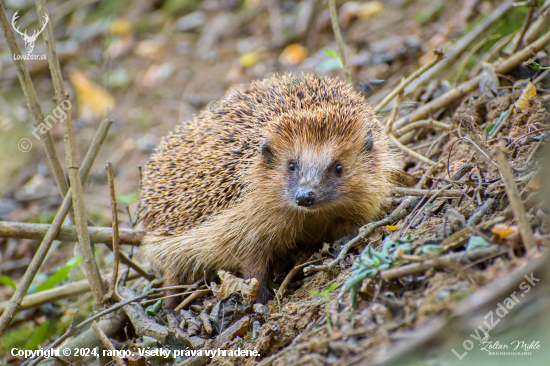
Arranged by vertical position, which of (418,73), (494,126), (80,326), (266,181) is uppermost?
(418,73)

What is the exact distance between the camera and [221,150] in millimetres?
5148

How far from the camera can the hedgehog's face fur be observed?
4.62m

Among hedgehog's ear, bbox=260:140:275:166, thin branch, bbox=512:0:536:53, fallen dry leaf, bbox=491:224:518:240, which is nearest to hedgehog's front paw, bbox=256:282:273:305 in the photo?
hedgehog's ear, bbox=260:140:275:166

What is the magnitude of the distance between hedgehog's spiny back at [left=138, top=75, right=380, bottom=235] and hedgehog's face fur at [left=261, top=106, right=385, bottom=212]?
136mm

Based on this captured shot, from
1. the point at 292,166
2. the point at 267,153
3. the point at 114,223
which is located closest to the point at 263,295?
the point at 292,166

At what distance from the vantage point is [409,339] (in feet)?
8.37

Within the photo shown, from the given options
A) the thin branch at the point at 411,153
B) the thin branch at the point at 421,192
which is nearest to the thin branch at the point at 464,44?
the thin branch at the point at 411,153

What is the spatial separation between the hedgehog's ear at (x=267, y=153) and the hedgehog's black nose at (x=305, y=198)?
2.16 ft

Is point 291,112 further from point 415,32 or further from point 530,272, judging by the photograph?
point 415,32

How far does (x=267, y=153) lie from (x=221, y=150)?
57 centimetres

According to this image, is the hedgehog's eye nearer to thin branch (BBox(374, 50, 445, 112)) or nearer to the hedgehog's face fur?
the hedgehog's face fur

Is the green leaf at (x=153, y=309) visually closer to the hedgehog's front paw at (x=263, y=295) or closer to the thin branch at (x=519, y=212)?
the hedgehog's front paw at (x=263, y=295)

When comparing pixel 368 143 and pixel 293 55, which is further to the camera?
pixel 293 55

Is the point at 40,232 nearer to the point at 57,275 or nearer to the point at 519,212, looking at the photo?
A: the point at 57,275
